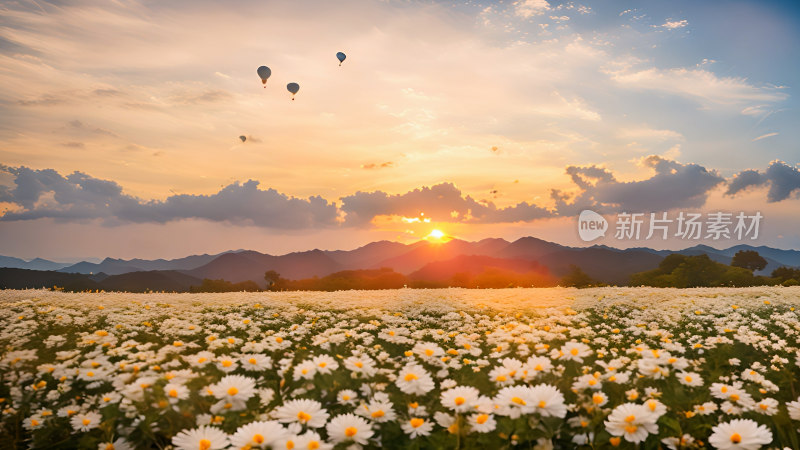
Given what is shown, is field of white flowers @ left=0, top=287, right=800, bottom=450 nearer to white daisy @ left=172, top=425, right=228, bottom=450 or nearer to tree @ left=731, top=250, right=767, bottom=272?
white daisy @ left=172, top=425, right=228, bottom=450

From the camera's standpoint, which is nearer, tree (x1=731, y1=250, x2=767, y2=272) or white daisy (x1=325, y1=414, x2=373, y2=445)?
white daisy (x1=325, y1=414, x2=373, y2=445)

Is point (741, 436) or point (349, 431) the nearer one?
point (741, 436)

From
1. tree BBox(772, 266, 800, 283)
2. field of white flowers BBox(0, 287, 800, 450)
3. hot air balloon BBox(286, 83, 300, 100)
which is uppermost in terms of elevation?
hot air balloon BBox(286, 83, 300, 100)

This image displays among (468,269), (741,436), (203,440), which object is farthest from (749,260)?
(203,440)

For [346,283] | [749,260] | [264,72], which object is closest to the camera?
[264,72]

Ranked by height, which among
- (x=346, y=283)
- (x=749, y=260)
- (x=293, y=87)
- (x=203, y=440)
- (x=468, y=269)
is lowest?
(x=346, y=283)

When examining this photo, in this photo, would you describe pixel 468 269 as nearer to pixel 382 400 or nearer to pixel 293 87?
pixel 293 87

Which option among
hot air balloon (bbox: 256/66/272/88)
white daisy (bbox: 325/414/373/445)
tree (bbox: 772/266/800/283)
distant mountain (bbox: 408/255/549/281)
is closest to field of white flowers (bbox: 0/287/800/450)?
white daisy (bbox: 325/414/373/445)

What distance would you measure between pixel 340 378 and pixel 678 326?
38.2 ft

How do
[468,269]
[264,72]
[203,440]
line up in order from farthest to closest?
[468,269] → [264,72] → [203,440]

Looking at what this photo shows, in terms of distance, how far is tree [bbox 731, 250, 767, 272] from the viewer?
A: 7506 cm

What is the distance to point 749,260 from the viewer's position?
7619 centimetres

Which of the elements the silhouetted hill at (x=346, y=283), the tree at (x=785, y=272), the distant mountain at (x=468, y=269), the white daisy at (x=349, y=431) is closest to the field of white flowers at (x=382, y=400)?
the white daisy at (x=349, y=431)

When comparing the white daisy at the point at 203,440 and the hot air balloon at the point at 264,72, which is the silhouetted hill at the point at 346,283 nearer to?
the hot air balloon at the point at 264,72
